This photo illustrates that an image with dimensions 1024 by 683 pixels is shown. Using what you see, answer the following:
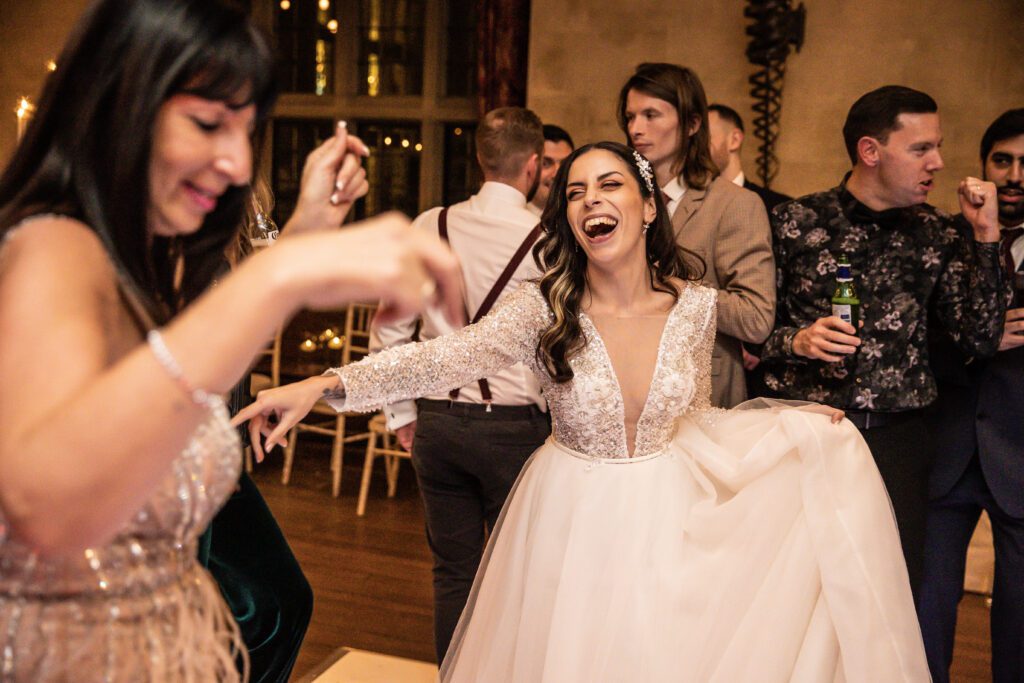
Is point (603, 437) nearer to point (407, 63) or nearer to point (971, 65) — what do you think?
point (971, 65)

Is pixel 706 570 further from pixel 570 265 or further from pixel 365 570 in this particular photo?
pixel 365 570

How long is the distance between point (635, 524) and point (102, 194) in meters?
1.50

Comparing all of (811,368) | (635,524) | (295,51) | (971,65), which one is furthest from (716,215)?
(295,51)

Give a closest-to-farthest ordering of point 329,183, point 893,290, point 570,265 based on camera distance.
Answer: point 329,183
point 570,265
point 893,290

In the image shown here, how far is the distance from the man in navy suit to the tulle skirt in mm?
868

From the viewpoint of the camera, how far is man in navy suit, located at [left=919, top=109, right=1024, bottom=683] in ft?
9.46

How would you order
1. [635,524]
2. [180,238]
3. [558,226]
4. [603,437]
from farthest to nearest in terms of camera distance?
[558,226] < [603,437] < [635,524] < [180,238]

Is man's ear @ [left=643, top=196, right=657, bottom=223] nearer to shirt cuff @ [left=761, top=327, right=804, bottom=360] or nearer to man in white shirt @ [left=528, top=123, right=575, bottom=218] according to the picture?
shirt cuff @ [left=761, top=327, right=804, bottom=360]

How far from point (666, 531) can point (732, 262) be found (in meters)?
1.04

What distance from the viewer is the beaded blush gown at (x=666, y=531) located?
81.6 inches

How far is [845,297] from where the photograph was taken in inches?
107

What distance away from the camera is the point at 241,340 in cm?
86

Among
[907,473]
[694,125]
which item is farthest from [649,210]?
[907,473]

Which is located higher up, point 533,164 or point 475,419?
point 533,164
